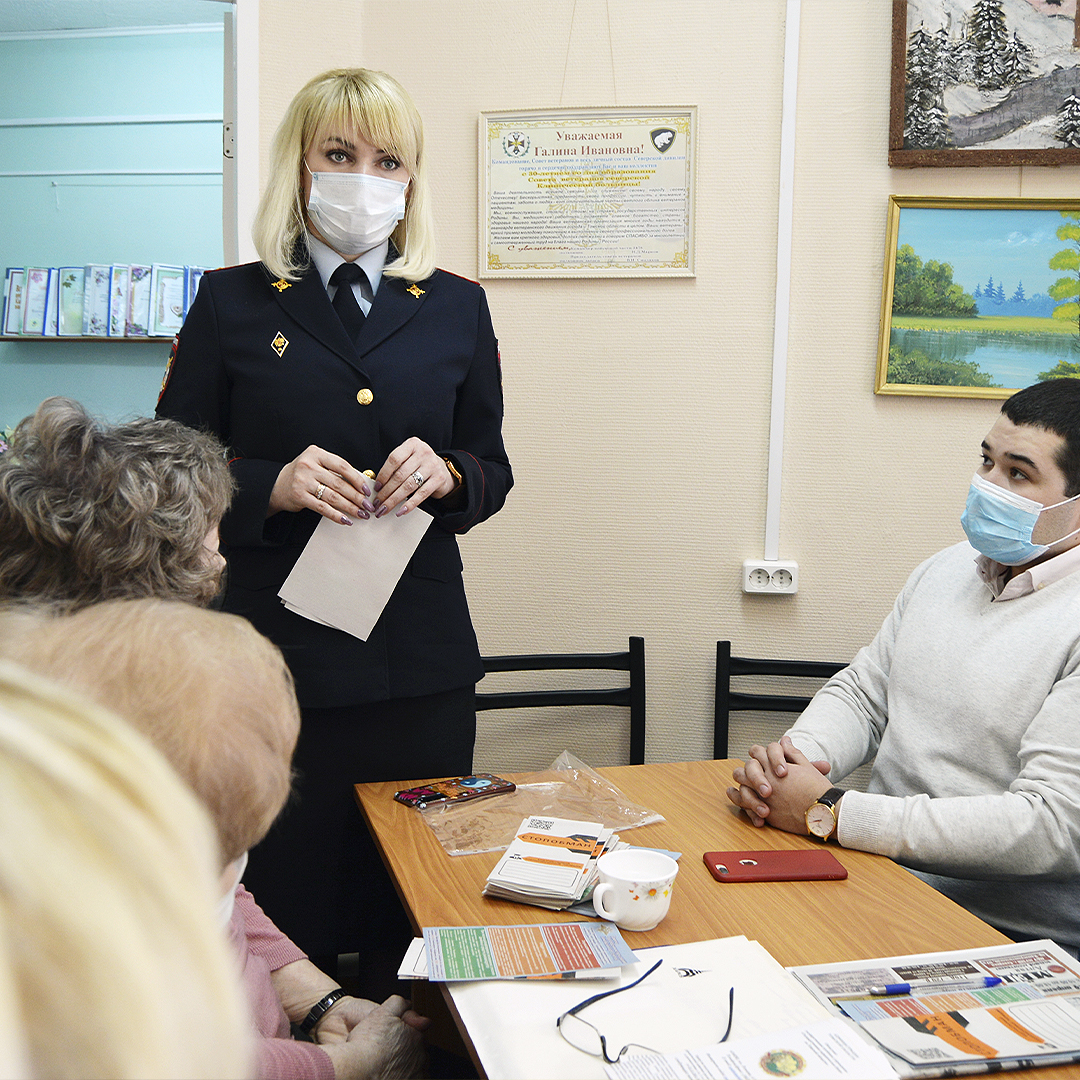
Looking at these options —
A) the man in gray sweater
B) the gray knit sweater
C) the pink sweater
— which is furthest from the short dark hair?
the pink sweater

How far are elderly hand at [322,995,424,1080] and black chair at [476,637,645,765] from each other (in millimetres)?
1242

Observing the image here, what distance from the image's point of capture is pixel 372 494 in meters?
1.54

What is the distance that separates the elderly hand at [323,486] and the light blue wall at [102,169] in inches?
56.2

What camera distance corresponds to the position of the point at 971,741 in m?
1.53

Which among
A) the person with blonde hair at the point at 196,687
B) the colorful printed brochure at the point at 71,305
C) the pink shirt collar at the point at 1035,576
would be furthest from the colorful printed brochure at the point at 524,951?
the colorful printed brochure at the point at 71,305

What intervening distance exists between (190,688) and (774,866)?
87 centimetres

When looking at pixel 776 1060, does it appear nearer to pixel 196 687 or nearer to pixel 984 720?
pixel 196 687

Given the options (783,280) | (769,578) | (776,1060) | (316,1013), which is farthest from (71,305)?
(776,1060)

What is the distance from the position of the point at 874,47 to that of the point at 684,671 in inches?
64.7

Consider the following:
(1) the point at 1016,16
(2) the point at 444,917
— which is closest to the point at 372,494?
(2) the point at 444,917

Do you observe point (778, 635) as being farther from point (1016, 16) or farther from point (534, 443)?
point (1016, 16)

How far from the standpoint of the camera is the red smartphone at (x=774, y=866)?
121cm

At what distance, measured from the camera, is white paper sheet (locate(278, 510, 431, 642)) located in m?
1.54

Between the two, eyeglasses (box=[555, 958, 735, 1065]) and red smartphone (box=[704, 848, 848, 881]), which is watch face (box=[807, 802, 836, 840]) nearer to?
red smartphone (box=[704, 848, 848, 881])
